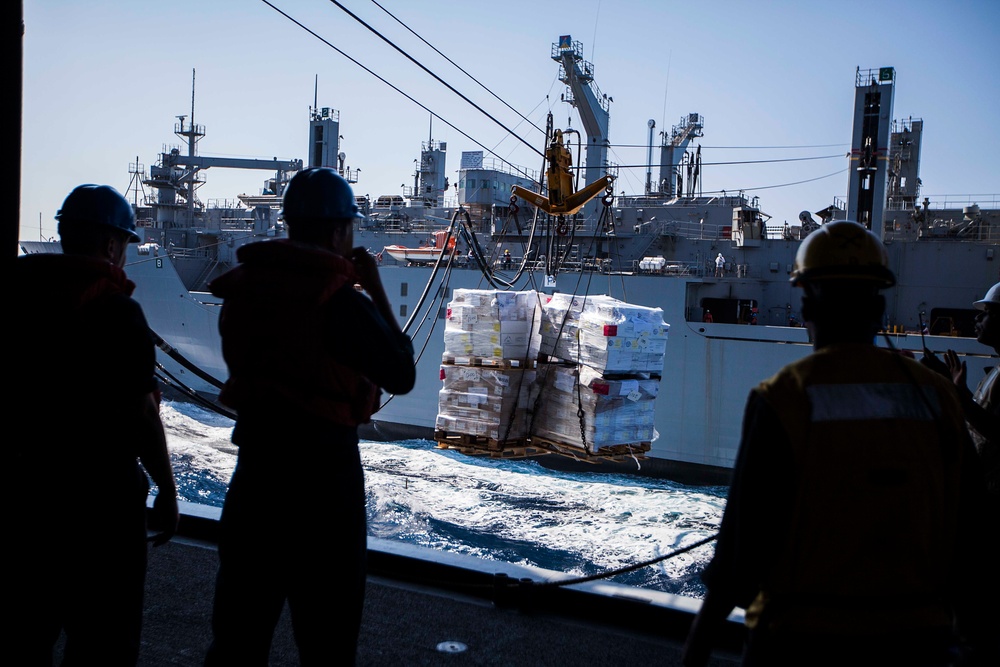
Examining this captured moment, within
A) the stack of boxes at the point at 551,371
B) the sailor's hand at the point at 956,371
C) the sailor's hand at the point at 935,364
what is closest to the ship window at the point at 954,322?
the stack of boxes at the point at 551,371

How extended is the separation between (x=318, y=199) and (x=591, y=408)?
5.38 metres

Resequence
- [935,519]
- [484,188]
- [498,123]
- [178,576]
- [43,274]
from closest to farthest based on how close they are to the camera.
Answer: [935,519], [43,274], [178,576], [498,123], [484,188]

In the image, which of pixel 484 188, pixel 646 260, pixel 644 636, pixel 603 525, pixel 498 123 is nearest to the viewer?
pixel 644 636

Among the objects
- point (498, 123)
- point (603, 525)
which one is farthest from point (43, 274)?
point (603, 525)

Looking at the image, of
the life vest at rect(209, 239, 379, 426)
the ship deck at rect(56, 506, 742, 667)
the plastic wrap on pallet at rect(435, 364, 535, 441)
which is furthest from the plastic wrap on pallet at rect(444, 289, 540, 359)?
the life vest at rect(209, 239, 379, 426)

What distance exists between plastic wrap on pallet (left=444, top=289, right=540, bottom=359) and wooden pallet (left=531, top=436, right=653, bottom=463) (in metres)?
0.89

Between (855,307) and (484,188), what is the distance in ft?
73.0

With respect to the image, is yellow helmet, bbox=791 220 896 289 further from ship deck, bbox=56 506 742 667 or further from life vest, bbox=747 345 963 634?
ship deck, bbox=56 506 742 667

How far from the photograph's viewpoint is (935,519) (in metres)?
1.34

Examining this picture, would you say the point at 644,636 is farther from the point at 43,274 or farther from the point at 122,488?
the point at 43,274

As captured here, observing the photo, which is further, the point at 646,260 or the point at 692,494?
the point at 646,260

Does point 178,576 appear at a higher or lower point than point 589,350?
lower

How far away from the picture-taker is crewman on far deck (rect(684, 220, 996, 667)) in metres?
1.31

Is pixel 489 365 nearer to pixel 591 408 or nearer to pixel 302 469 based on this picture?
pixel 591 408
